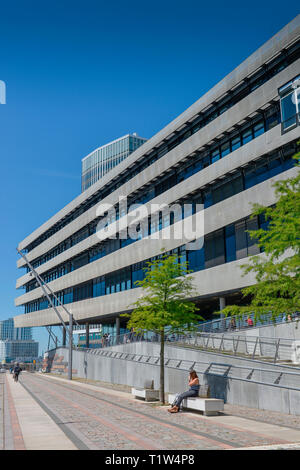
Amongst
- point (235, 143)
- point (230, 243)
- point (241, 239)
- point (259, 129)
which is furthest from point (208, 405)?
point (235, 143)

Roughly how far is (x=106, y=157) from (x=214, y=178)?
441ft

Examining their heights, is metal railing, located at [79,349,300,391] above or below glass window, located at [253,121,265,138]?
below

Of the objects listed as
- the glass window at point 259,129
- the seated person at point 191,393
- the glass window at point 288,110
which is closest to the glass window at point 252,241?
the glass window at point 259,129

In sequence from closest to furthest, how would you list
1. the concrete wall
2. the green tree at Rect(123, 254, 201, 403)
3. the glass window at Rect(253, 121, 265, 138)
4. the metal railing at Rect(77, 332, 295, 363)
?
the green tree at Rect(123, 254, 201, 403)
the metal railing at Rect(77, 332, 295, 363)
the concrete wall
the glass window at Rect(253, 121, 265, 138)

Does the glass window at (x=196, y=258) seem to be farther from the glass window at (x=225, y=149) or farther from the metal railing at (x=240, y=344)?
the glass window at (x=225, y=149)

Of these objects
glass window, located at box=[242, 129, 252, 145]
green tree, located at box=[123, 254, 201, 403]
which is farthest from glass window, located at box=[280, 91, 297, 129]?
green tree, located at box=[123, 254, 201, 403]

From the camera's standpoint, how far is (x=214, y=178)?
36312 mm

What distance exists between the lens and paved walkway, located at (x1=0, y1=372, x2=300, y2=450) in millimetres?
9453

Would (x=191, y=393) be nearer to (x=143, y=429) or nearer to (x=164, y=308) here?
(x=143, y=429)

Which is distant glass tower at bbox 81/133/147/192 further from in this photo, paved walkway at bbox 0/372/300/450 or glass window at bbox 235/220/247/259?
paved walkway at bbox 0/372/300/450

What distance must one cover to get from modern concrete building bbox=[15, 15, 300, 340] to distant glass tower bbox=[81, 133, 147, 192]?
327 ft

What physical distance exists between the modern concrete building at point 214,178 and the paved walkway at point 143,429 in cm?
896

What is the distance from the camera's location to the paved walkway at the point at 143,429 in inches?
372
